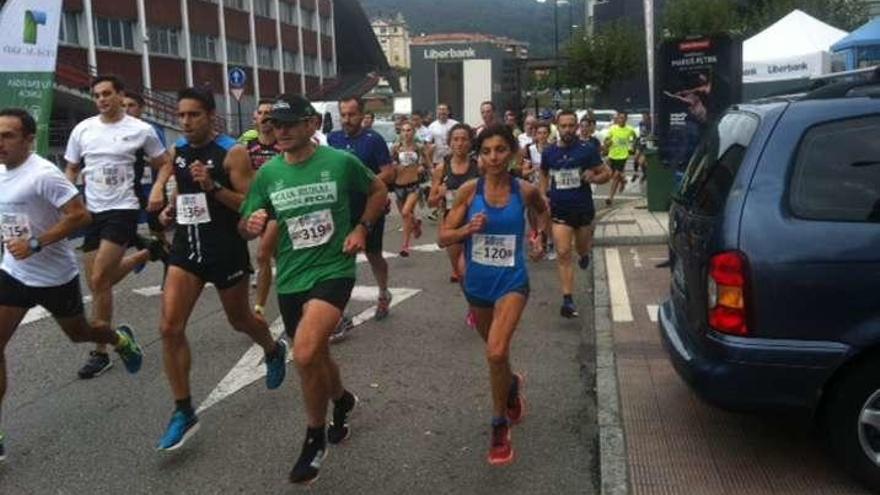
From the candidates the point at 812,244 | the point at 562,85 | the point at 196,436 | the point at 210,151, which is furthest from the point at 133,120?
the point at 562,85

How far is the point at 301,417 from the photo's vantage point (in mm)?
5195

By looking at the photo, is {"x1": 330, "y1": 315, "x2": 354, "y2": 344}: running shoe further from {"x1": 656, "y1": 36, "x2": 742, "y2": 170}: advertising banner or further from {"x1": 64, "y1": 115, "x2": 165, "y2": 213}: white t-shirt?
{"x1": 656, "y1": 36, "x2": 742, "y2": 170}: advertising banner

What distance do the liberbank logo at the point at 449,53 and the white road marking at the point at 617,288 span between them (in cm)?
2179

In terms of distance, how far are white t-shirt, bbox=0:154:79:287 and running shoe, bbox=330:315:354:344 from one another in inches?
97.5

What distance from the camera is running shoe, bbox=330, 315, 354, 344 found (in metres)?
7.01

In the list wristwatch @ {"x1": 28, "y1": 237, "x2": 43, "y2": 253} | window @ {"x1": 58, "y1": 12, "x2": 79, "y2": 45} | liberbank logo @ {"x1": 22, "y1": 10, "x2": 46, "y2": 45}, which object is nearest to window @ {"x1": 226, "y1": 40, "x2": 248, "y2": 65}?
window @ {"x1": 58, "y1": 12, "x2": 79, "y2": 45}

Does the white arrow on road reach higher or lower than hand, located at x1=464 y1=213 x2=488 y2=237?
lower

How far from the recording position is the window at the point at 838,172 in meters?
3.73

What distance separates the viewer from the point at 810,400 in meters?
3.78

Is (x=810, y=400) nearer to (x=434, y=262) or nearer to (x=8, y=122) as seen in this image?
(x=8, y=122)

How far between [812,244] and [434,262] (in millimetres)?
7204

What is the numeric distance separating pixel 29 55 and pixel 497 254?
30.2ft

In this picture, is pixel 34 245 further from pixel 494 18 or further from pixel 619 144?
pixel 494 18

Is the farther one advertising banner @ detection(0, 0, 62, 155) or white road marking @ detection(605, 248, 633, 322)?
advertising banner @ detection(0, 0, 62, 155)
